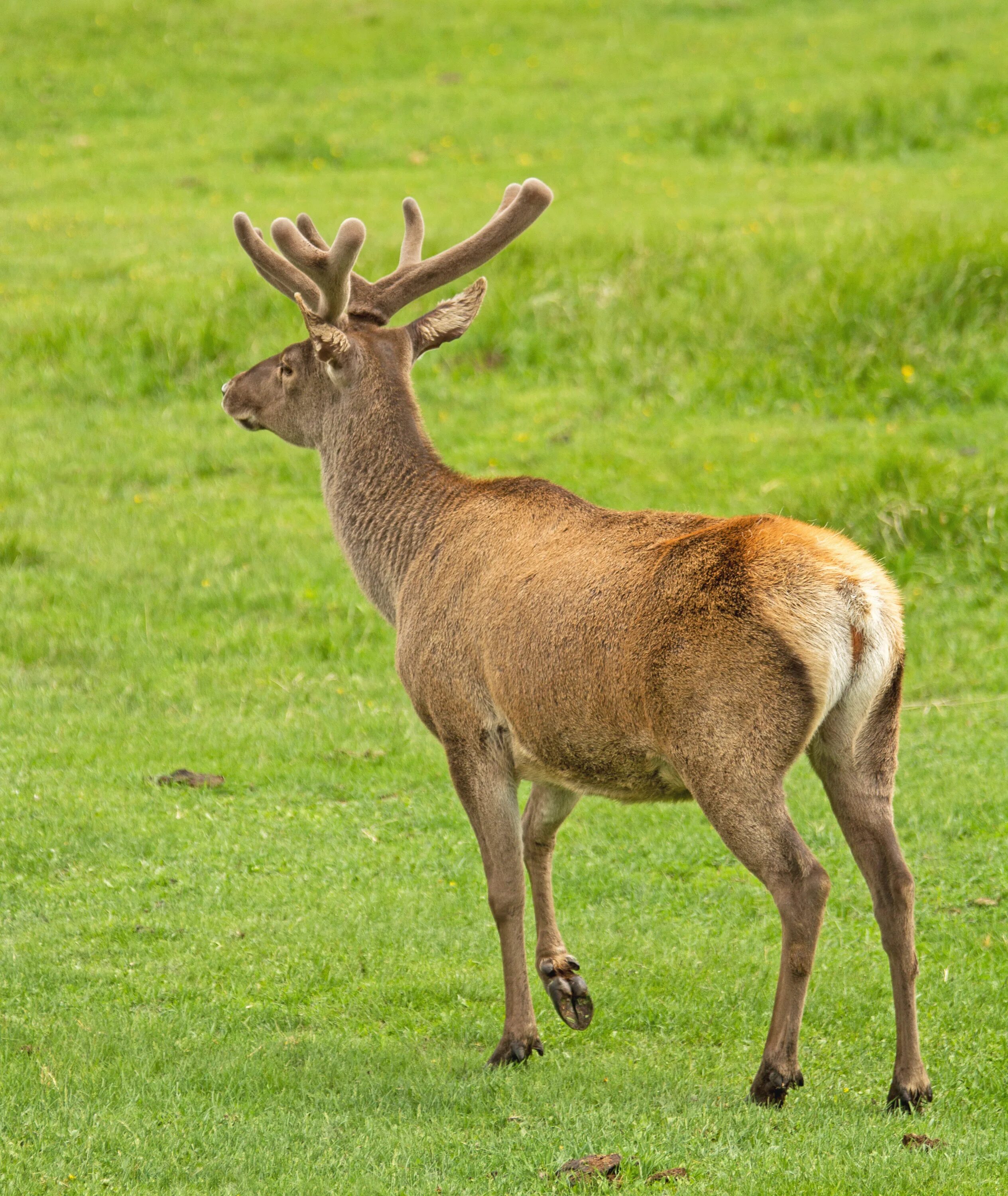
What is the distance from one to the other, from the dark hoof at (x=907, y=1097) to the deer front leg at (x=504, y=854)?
1266 mm

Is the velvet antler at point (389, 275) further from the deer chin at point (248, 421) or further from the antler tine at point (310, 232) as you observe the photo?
the deer chin at point (248, 421)

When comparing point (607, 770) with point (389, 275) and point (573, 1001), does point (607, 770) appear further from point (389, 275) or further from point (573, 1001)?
point (389, 275)

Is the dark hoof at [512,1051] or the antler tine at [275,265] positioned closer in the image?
the dark hoof at [512,1051]

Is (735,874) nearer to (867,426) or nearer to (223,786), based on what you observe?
(223,786)

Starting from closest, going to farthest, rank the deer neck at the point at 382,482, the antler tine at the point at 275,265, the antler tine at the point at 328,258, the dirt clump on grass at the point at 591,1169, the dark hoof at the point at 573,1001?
the dirt clump on grass at the point at 591,1169, the dark hoof at the point at 573,1001, the antler tine at the point at 328,258, the deer neck at the point at 382,482, the antler tine at the point at 275,265

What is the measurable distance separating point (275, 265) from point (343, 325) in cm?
39

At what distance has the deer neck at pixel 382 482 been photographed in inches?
251

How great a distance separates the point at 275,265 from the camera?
671 cm

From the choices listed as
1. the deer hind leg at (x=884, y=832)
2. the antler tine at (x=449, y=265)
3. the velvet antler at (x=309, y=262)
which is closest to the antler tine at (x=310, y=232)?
the velvet antler at (x=309, y=262)

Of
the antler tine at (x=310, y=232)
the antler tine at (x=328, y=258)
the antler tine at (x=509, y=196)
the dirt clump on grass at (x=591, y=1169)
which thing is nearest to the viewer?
the dirt clump on grass at (x=591, y=1169)

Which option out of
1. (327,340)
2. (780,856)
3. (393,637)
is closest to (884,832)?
(780,856)

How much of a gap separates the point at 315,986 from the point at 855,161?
630 inches

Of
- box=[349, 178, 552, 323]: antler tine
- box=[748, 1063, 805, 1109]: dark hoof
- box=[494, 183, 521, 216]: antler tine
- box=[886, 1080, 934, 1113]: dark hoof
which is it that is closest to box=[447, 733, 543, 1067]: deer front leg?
box=[748, 1063, 805, 1109]: dark hoof

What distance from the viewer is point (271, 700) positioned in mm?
9086
